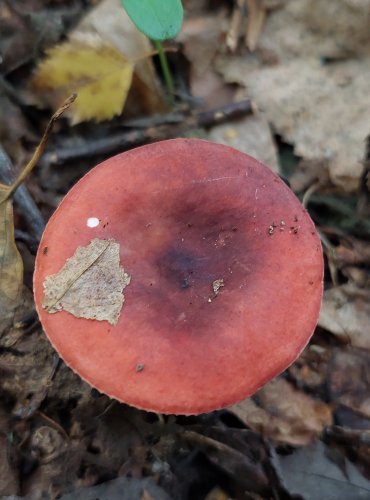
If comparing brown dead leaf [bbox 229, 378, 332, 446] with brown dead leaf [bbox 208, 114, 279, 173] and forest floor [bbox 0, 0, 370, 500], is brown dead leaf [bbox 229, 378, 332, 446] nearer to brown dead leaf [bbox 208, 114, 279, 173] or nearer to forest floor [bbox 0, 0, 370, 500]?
forest floor [bbox 0, 0, 370, 500]

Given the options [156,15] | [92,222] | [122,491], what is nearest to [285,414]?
[122,491]

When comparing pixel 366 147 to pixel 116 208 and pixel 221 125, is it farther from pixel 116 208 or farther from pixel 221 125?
pixel 116 208

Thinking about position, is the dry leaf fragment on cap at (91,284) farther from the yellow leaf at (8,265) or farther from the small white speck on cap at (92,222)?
the yellow leaf at (8,265)

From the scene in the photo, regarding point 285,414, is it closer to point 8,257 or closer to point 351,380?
point 351,380

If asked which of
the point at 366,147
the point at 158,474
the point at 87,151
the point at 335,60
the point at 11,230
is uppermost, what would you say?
the point at 11,230

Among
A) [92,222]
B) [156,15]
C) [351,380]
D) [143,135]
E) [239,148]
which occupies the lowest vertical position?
A: [351,380]

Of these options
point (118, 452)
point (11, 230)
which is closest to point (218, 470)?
point (118, 452)
